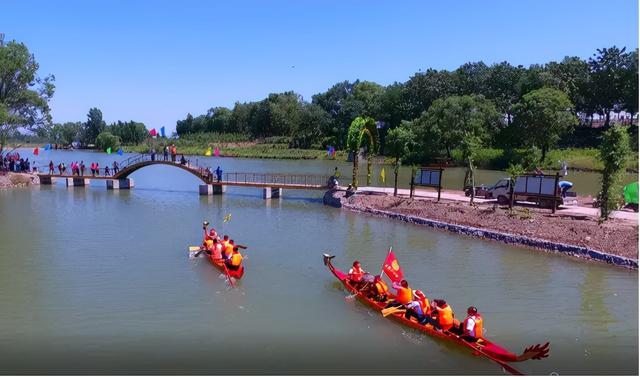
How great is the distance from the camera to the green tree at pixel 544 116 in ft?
211

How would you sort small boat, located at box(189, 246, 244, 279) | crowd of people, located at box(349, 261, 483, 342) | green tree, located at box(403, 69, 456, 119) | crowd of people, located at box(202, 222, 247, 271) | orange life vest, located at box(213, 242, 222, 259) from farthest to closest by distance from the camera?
green tree, located at box(403, 69, 456, 119) < orange life vest, located at box(213, 242, 222, 259) < crowd of people, located at box(202, 222, 247, 271) < small boat, located at box(189, 246, 244, 279) < crowd of people, located at box(349, 261, 483, 342)

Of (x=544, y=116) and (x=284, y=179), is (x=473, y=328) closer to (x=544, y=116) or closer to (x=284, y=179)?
(x=284, y=179)

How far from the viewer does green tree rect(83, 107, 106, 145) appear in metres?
165

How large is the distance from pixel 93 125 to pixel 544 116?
144594 millimetres

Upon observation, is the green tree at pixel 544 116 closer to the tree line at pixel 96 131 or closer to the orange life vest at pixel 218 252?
the orange life vest at pixel 218 252

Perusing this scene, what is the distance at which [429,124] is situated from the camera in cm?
7525

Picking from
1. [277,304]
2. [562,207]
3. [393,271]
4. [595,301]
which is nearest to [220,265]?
[277,304]

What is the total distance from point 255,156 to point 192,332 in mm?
94944

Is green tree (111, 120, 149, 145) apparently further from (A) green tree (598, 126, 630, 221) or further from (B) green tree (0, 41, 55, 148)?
(A) green tree (598, 126, 630, 221)

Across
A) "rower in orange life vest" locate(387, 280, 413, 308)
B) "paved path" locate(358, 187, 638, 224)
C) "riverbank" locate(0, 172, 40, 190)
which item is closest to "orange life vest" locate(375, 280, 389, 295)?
"rower in orange life vest" locate(387, 280, 413, 308)

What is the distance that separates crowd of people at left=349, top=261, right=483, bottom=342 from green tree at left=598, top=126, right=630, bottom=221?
1304 centimetres

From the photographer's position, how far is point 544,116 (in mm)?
64562

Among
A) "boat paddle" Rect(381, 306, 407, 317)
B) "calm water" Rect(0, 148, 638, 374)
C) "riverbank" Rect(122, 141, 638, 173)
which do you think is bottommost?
"calm water" Rect(0, 148, 638, 374)

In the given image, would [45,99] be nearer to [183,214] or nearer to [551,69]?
[183,214]
